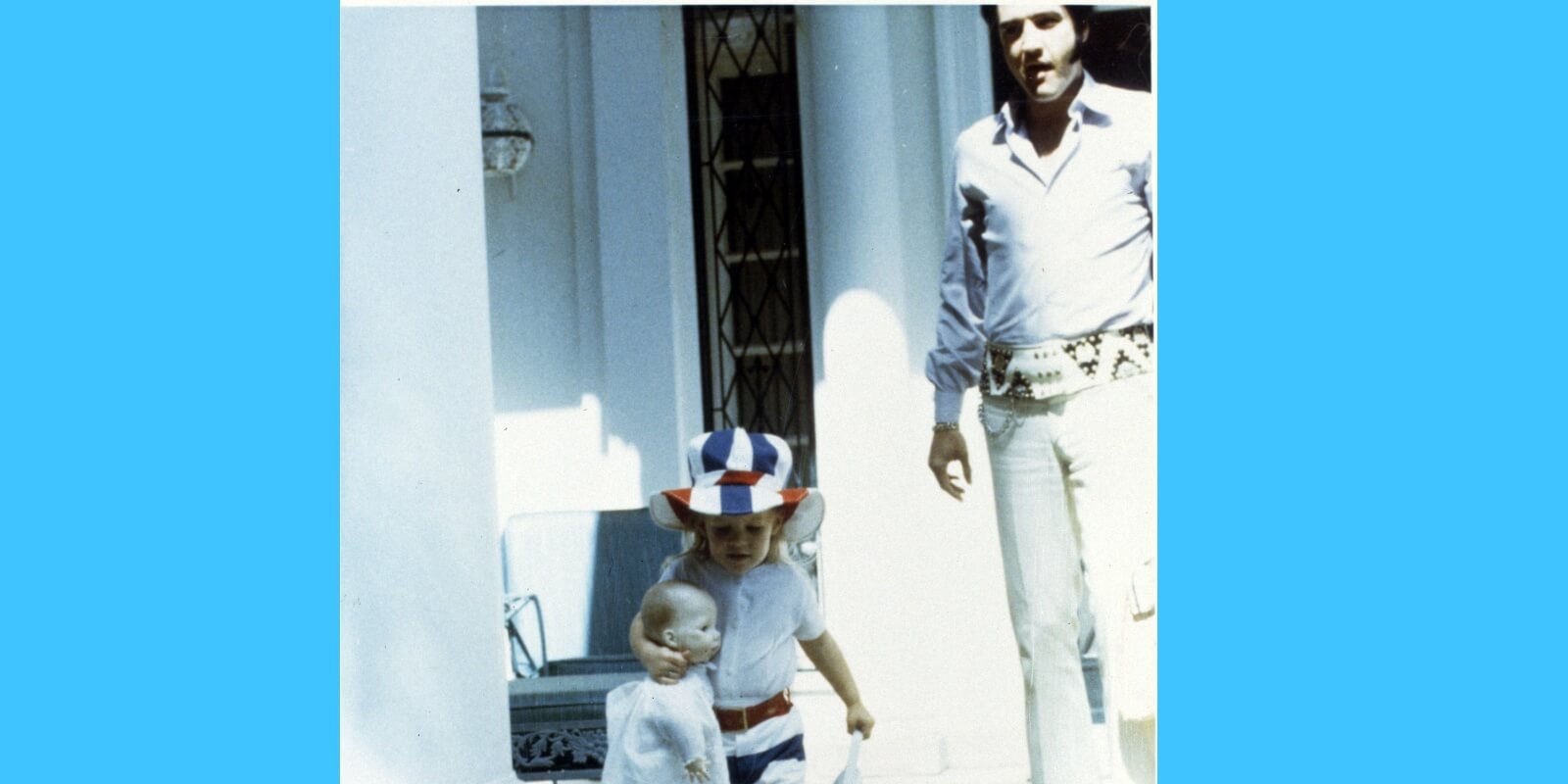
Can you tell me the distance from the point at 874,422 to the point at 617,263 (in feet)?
2.93

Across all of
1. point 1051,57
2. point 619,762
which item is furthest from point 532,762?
point 1051,57

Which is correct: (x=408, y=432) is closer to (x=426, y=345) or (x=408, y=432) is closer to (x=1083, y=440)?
(x=426, y=345)

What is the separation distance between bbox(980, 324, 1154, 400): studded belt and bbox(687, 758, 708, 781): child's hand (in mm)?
1338

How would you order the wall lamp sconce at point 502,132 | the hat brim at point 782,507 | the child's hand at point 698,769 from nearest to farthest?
the child's hand at point 698,769, the hat brim at point 782,507, the wall lamp sconce at point 502,132

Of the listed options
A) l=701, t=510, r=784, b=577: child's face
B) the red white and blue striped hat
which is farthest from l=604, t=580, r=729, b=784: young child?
the red white and blue striped hat

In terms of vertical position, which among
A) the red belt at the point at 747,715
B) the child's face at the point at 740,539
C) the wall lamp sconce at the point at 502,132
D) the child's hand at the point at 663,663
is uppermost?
the wall lamp sconce at the point at 502,132

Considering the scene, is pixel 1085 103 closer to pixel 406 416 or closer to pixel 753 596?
pixel 753 596

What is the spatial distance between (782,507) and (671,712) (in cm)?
66

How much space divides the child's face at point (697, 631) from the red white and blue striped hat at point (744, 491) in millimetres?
234

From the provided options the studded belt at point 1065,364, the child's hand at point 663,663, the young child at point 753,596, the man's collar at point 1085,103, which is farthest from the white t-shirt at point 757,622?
the man's collar at point 1085,103

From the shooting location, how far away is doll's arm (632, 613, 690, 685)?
588cm

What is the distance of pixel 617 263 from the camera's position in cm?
613

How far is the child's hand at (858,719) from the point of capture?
5.98 metres

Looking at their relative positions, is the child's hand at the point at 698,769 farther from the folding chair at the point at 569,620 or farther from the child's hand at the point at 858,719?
the child's hand at the point at 858,719
